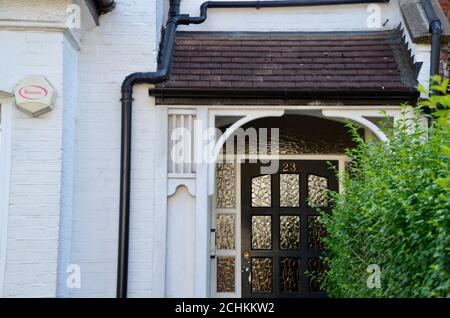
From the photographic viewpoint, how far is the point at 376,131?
22.7 feet

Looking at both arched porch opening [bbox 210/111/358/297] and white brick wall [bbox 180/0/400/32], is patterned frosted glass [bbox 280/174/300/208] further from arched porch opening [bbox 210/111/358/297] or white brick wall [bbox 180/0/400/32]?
white brick wall [bbox 180/0/400/32]

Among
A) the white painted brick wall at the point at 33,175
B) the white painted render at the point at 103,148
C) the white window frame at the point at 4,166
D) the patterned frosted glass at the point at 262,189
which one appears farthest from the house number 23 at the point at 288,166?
the white window frame at the point at 4,166

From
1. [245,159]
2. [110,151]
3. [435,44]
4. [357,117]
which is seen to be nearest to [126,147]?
[110,151]

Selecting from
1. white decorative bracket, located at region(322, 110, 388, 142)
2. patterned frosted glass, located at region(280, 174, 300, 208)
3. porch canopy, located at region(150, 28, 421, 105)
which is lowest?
patterned frosted glass, located at region(280, 174, 300, 208)

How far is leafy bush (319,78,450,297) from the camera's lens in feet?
10.5

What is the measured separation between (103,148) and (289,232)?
2.89m

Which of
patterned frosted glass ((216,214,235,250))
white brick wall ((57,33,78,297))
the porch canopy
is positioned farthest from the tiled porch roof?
patterned frosted glass ((216,214,235,250))

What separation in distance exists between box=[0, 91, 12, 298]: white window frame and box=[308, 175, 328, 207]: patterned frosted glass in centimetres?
414

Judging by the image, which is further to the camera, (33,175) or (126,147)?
(126,147)

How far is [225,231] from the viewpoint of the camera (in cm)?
833

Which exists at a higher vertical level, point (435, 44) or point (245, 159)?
point (435, 44)

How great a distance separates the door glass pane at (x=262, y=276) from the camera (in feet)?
27.1

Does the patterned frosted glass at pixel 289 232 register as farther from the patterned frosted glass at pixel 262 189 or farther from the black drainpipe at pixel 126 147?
the black drainpipe at pixel 126 147

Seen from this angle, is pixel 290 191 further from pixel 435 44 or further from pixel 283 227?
pixel 435 44
